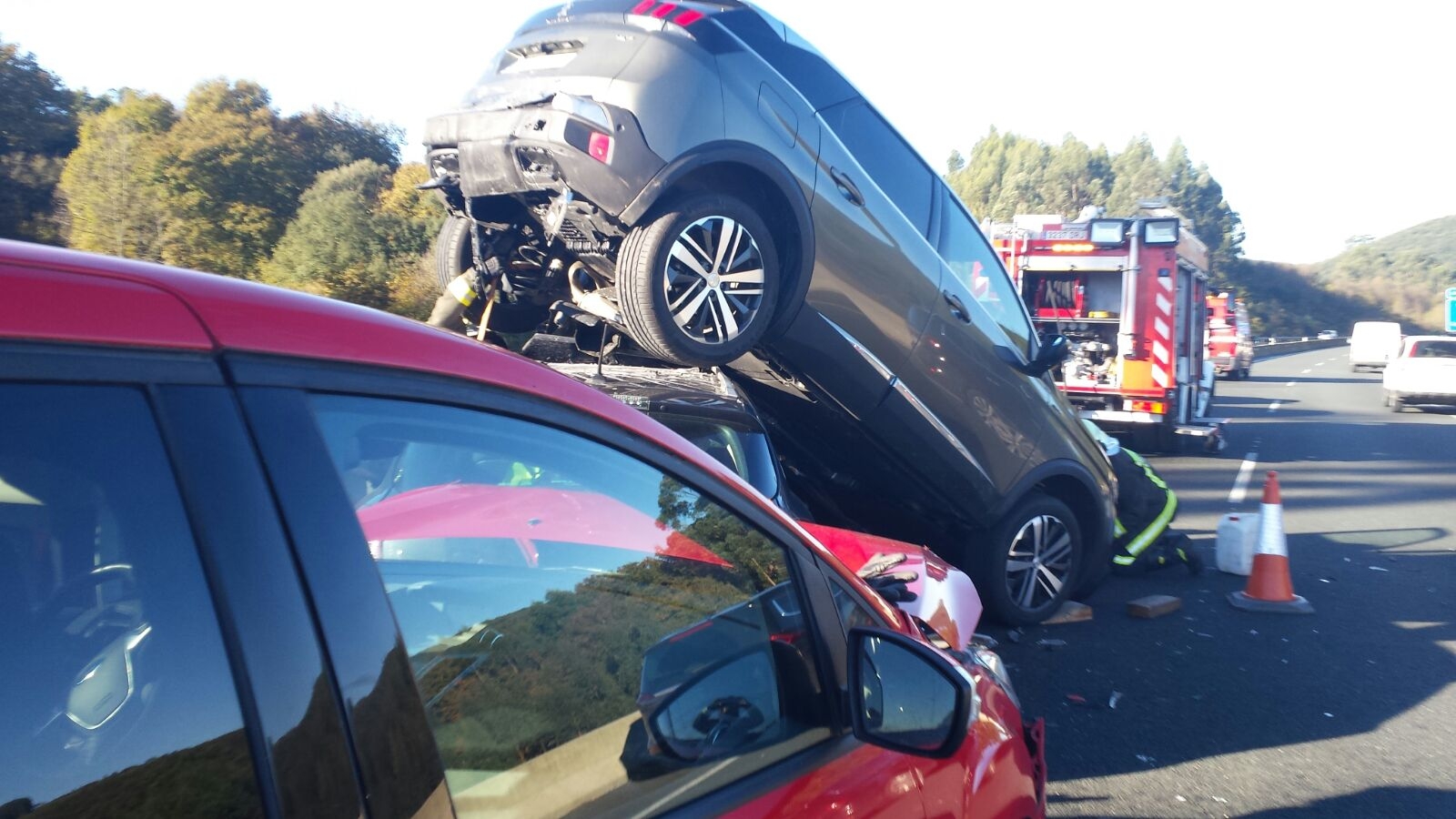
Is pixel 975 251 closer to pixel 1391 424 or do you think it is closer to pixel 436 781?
pixel 436 781

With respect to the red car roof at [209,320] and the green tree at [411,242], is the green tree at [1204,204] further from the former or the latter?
the red car roof at [209,320]

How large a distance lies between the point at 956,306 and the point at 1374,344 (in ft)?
138

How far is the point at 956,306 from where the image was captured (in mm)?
5840

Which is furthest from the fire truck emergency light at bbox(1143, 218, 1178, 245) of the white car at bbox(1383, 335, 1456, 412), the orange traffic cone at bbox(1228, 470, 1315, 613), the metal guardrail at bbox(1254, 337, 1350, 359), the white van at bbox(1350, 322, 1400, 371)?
the metal guardrail at bbox(1254, 337, 1350, 359)

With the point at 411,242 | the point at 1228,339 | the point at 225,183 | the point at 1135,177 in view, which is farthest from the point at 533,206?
the point at 1135,177

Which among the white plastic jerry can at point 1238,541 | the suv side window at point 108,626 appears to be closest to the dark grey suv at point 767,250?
the white plastic jerry can at point 1238,541

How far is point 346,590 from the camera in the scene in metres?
1.30

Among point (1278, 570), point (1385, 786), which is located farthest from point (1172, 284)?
point (1385, 786)

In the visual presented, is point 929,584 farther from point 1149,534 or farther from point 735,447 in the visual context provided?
point 1149,534

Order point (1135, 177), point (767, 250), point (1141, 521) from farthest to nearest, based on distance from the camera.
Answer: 1. point (1135, 177)
2. point (1141, 521)
3. point (767, 250)

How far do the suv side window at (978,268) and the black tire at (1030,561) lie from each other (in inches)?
39.6

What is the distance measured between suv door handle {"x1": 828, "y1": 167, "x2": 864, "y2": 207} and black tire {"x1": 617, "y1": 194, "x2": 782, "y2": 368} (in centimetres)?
42

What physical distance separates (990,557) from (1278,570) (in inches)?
87.9

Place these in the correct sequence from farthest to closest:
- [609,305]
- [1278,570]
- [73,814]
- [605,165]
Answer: [1278,570] < [609,305] < [605,165] < [73,814]
